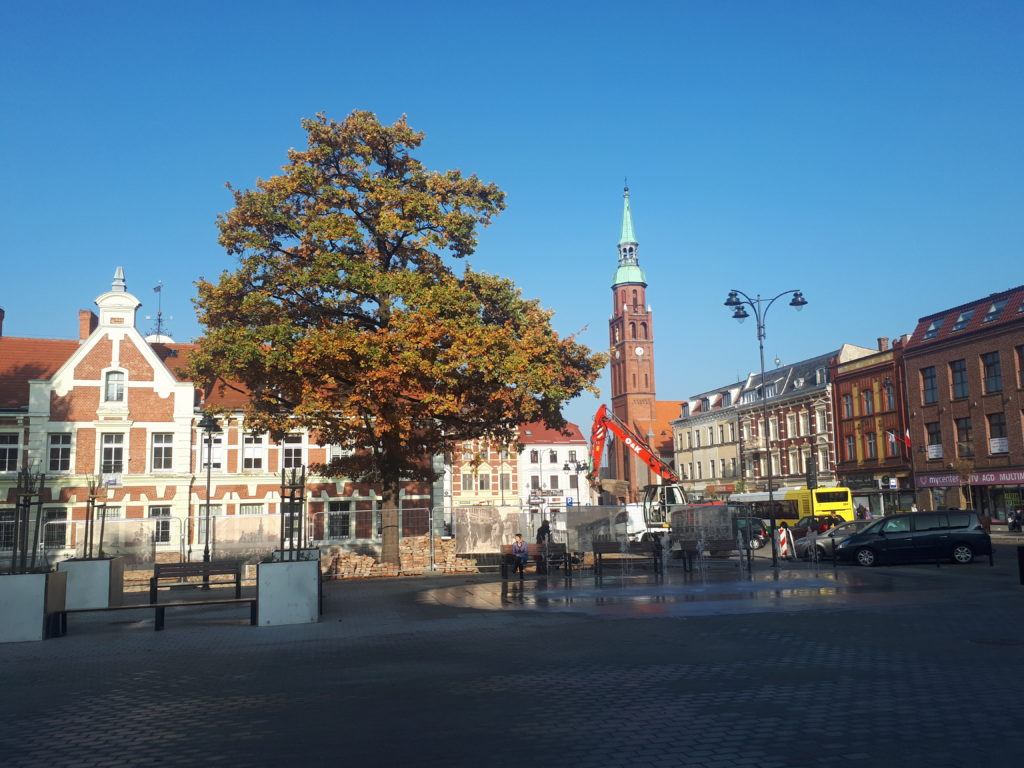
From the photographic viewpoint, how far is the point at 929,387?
5303cm

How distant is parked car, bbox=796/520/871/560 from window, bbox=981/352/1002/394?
74.5ft

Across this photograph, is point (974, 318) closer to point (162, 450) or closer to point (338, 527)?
point (338, 527)

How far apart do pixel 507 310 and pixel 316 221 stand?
667cm

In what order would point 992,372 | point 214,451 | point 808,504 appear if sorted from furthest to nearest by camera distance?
point 808,504 → point 992,372 → point 214,451

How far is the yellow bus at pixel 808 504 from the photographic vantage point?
1972 inches

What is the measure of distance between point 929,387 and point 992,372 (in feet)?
17.1

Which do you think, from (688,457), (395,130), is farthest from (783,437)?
(395,130)

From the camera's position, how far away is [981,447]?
48.5m

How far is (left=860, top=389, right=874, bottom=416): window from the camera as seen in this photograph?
59800mm

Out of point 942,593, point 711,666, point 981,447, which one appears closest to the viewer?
point 711,666

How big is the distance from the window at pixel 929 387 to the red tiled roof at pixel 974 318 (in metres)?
1.77

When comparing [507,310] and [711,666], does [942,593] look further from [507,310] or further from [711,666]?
[507,310]

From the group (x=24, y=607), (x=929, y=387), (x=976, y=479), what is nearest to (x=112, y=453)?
(x=24, y=607)

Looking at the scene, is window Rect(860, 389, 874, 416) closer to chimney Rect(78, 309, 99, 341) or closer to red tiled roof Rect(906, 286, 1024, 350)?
red tiled roof Rect(906, 286, 1024, 350)
